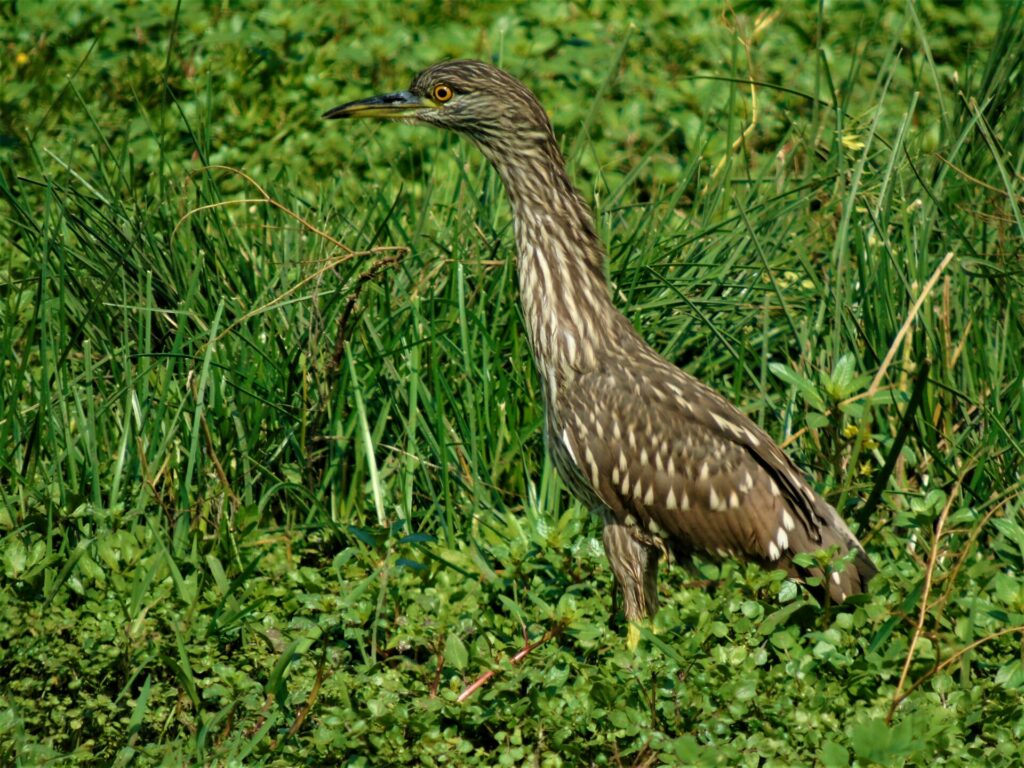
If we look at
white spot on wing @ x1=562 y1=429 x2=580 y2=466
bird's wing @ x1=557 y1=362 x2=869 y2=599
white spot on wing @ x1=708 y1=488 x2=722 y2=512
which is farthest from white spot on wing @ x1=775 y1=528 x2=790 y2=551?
white spot on wing @ x1=562 y1=429 x2=580 y2=466

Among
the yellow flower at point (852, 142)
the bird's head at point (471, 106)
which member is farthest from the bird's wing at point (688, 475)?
the yellow flower at point (852, 142)

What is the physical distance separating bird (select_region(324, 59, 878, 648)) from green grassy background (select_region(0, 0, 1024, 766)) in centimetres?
18

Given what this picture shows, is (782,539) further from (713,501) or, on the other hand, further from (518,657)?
(518,657)

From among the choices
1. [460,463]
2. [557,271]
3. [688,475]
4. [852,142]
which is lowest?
[460,463]

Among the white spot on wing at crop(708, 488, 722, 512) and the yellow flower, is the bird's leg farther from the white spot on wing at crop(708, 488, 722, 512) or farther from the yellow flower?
the yellow flower

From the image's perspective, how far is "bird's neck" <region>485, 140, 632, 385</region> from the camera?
4.95 m

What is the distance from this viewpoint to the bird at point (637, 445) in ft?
15.7

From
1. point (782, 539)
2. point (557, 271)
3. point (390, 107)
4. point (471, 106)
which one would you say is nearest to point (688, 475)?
point (782, 539)

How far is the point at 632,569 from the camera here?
15.4ft

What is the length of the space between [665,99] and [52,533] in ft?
16.4

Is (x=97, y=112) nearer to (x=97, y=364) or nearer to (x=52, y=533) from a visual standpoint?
(x=97, y=364)

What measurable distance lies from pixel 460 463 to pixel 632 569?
3.32 feet

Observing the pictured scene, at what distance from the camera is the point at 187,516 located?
4.98m

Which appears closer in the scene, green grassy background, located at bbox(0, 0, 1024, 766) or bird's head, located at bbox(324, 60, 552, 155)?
green grassy background, located at bbox(0, 0, 1024, 766)
